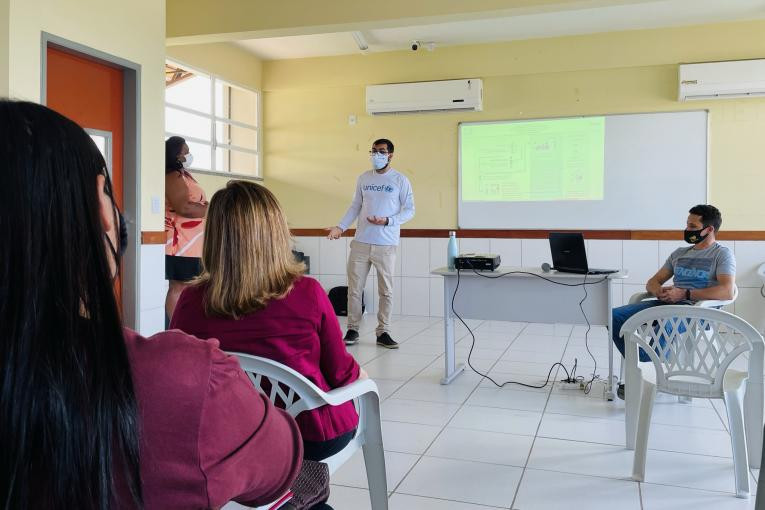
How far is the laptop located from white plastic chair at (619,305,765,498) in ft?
3.33

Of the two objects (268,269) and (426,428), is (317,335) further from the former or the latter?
(426,428)

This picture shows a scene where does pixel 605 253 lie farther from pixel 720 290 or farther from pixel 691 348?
pixel 691 348

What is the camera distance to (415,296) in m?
6.76

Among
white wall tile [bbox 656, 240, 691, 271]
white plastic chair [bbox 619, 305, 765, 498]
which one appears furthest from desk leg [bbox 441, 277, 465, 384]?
white wall tile [bbox 656, 240, 691, 271]

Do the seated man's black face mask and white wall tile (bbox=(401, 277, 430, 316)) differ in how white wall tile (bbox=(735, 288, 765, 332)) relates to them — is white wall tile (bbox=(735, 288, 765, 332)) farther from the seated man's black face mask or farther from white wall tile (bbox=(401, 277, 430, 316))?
white wall tile (bbox=(401, 277, 430, 316))

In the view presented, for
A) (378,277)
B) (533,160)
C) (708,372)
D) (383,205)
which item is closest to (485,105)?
(533,160)

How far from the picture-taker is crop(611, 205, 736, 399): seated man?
3.24 metres

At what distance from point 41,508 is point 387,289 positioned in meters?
4.41

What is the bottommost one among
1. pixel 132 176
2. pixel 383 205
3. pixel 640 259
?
pixel 640 259

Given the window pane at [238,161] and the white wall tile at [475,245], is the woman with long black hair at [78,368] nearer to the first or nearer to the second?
the white wall tile at [475,245]

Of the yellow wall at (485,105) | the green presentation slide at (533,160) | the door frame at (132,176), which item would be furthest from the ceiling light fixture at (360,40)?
the door frame at (132,176)

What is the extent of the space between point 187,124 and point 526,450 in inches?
184

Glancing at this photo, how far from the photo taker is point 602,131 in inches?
239

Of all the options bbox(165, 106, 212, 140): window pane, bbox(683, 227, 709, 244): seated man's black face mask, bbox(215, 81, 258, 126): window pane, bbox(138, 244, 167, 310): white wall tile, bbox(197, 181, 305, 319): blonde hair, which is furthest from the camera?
bbox(215, 81, 258, 126): window pane
